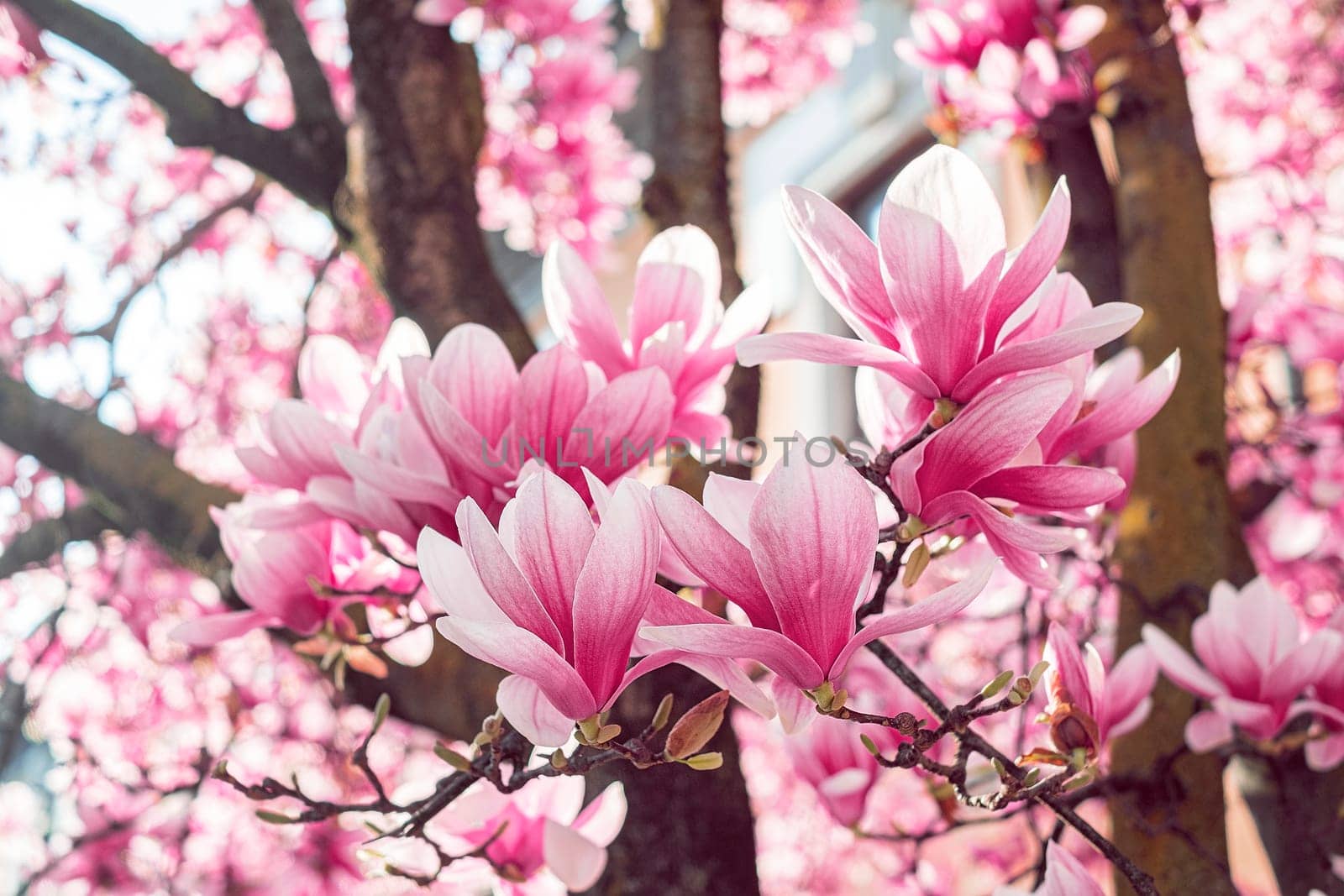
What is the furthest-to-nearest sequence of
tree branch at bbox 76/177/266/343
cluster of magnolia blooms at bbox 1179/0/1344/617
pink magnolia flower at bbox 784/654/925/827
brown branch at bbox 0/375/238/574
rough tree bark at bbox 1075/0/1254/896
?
tree branch at bbox 76/177/266/343
cluster of magnolia blooms at bbox 1179/0/1344/617
brown branch at bbox 0/375/238/574
rough tree bark at bbox 1075/0/1254/896
pink magnolia flower at bbox 784/654/925/827

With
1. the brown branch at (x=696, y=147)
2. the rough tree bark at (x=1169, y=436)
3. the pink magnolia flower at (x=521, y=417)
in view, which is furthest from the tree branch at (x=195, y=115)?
the rough tree bark at (x=1169, y=436)

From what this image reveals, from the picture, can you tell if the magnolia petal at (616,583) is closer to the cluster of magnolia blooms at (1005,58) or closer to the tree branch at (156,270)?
the cluster of magnolia blooms at (1005,58)

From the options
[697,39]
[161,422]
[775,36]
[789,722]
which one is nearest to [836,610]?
[789,722]

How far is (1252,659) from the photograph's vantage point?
2.10 feet

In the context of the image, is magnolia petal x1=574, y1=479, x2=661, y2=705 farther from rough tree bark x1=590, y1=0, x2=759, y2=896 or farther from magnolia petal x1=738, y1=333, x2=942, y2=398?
rough tree bark x1=590, y1=0, x2=759, y2=896

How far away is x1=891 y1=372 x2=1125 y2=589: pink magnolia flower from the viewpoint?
1.30ft

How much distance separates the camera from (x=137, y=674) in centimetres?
298

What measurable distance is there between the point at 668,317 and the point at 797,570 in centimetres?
22

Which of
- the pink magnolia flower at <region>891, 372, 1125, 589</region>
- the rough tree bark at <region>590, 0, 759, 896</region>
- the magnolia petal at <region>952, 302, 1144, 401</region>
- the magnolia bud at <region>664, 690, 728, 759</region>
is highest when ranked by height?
the magnolia petal at <region>952, 302, 1144, 401</region>

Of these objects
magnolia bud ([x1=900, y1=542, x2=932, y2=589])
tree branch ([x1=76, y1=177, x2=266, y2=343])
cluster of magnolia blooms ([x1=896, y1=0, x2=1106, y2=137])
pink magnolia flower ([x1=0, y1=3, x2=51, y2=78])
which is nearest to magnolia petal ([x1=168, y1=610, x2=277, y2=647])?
magnolia bud ([x1=900, y1=542, x2=932, y2=589])

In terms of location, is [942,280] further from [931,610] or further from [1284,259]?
[1284,259]

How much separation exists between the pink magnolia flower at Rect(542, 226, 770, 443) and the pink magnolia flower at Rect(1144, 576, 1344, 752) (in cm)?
33

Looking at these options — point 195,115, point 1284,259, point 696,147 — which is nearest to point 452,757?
point 696,147

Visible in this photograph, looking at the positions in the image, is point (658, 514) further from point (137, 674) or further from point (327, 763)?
point (137, 674)
